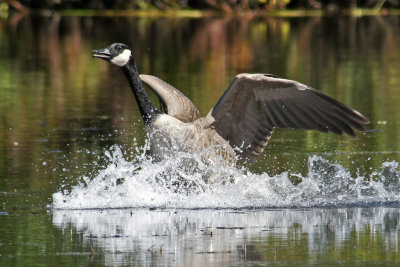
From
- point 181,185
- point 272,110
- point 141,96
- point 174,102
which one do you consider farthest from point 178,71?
point 181,185

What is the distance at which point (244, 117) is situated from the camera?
357 inches

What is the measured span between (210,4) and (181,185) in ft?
126

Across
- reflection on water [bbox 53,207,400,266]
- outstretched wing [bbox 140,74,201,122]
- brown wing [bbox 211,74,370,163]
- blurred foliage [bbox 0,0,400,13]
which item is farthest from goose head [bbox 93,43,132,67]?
blurred foliage [bbox 0,0,400,13]

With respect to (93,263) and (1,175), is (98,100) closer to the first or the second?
(1,175)

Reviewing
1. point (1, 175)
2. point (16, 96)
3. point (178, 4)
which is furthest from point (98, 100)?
point (178, 4)

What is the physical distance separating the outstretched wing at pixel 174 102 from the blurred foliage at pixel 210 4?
34664mm

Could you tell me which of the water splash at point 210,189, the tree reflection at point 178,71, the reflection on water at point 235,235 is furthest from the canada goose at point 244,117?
the reflection on water at point 235,235

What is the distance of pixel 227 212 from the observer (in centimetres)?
791

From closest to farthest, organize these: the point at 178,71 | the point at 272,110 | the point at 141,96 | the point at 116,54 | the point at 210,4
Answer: the point at 272,110 → the point at 141,96 → the point at 116,54 → the point at 178,71 → the point at 210,4

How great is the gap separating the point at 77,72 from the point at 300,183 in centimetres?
1285

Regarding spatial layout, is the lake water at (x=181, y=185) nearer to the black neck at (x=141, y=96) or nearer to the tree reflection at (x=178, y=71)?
the tree reflection at (x=178, y=71)

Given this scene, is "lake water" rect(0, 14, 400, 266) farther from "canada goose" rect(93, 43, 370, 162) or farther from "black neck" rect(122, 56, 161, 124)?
"black neck" rect(122, 56, 161, 124)

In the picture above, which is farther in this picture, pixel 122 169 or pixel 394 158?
pixel 394 158

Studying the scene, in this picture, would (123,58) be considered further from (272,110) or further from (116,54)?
(272,110)
